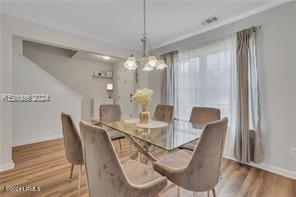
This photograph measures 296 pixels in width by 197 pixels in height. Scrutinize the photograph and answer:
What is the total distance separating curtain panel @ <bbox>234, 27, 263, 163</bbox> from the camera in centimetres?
237

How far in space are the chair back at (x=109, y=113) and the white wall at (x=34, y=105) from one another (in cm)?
111

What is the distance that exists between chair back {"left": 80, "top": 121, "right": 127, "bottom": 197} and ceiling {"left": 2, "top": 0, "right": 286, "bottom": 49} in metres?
1.97

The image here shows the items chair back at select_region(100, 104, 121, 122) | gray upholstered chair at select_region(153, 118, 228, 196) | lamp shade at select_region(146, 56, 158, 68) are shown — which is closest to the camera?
gray upholstered chair at select_region(153, 118, 228, 196)

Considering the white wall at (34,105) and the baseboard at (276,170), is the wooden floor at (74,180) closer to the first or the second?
the baseboard at (276,170)

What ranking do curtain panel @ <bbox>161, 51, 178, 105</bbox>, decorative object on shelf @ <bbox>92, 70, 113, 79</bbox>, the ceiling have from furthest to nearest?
decorative object on shelf @ <bbox>92, 70, 113, 79</bbox>, curtain panel @ <bbox>161, 51, 178, 105</bbox>, the ceiling

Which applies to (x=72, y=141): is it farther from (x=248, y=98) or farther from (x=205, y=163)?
(x=248, y=98)

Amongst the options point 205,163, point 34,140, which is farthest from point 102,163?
point 34,140

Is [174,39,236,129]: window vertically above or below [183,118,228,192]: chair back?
above

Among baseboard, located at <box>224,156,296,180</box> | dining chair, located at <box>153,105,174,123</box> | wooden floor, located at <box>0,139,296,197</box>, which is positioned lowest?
wooden floor, located at <box>0,139,296,197</box>

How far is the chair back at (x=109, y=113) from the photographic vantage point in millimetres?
2848

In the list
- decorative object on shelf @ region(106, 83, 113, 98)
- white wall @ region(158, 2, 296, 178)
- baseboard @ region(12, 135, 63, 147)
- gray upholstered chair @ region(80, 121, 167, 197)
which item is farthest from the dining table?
decorative object on shelf @ region(106, 83, 113, 98)

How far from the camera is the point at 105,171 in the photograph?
966 mm

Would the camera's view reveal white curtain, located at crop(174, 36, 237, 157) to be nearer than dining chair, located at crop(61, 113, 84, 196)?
No

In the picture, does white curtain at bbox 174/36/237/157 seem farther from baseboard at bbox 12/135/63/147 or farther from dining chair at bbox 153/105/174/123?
baseboard at bbox 12/135/63/147
